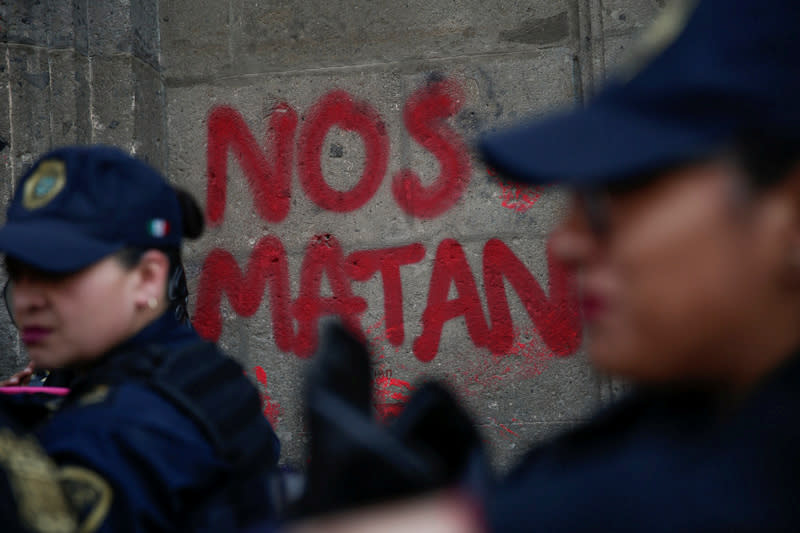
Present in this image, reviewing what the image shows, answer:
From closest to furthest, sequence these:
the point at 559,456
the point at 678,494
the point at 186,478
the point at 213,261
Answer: the point at 678,494 → the point at 559,456 → the point at 186,478 → the point at 213,261

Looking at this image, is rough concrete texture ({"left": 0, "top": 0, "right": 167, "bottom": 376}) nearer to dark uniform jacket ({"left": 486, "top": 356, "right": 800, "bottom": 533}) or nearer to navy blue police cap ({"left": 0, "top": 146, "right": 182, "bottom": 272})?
navy blue police cap ({"left": 0, "top": 146, "right": 182, "bottom": 272})

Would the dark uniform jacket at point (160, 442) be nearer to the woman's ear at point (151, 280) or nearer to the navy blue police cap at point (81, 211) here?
the woman's ear at point (151, 280)

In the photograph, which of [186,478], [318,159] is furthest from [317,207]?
[186,478]

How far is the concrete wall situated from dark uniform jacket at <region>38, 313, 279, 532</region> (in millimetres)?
1678

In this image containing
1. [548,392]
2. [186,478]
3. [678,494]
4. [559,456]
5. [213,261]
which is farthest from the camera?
[213,261]

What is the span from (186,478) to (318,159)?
2.18 meters

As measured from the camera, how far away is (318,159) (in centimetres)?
326

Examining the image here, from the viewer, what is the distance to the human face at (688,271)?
2.10 ft

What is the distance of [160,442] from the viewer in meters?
1.26

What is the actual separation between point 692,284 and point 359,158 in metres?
2.68

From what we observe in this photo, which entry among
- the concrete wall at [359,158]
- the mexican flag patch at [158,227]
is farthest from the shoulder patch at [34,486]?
the concrete wall at [359,158]

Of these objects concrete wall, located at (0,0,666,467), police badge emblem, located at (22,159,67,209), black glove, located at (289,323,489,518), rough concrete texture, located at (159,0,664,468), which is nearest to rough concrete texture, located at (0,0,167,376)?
concrete wall, located at (0,0,666,467)

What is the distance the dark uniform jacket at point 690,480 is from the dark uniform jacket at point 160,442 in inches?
17.7

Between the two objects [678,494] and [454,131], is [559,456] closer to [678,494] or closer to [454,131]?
[678,494]
